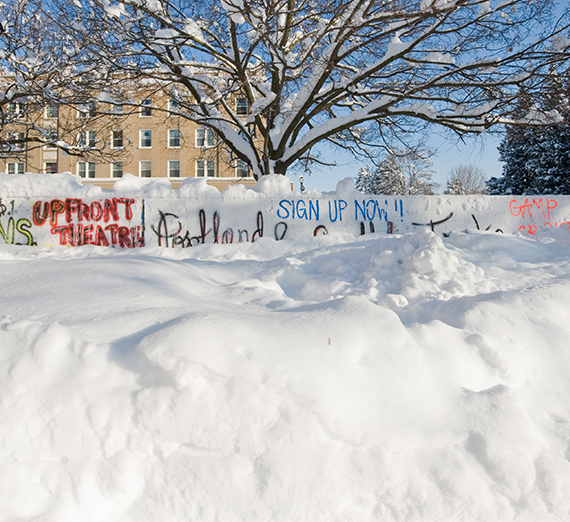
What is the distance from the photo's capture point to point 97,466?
6.21 ft

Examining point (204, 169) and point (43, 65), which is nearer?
point (43, 65)

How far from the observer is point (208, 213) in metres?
8.84

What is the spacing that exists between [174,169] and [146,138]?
11.3ft

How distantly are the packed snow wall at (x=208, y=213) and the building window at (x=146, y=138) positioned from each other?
25833 millimetres

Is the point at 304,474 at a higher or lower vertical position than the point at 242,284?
lower

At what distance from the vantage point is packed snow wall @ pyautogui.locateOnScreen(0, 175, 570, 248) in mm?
8586

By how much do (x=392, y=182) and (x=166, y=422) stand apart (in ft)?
132

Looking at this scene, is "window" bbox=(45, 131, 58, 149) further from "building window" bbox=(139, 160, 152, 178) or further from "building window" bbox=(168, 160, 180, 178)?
"building window" bbox=(139, 160, 152, 178)

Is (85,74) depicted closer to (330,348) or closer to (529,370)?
(330,348)

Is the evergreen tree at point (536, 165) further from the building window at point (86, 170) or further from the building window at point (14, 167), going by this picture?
the building window at point (14, 167)

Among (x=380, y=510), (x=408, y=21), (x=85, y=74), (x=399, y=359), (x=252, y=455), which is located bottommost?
(x=380, y=510)

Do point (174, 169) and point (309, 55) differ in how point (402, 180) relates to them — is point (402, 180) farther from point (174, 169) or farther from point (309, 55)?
point (309, 55)

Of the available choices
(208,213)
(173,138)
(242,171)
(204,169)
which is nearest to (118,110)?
(208,213)

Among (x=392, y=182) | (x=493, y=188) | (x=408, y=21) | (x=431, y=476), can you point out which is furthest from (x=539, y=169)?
(x=431, y=476)
